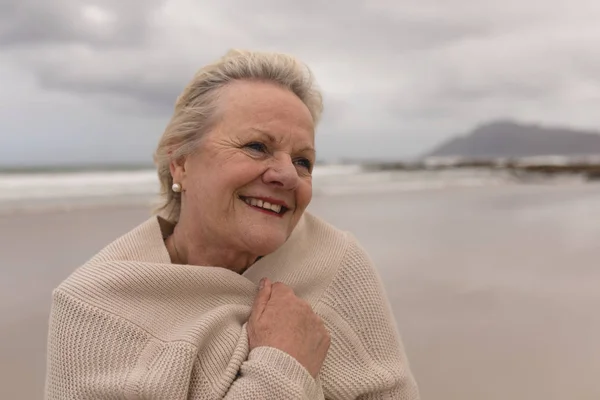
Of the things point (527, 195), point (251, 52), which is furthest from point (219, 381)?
point (527, 195)

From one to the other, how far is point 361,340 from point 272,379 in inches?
20.4

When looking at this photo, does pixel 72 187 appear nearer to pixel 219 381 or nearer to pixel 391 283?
pixel 391 283

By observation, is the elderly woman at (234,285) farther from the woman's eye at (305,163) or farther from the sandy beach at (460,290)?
the sandy beach at (460,290)

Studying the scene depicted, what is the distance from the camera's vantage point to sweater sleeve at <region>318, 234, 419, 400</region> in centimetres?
183

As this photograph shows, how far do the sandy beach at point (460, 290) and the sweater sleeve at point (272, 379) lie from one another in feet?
7.18

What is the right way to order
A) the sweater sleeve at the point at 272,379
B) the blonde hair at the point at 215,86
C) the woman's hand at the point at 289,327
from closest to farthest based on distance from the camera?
the sweater sleeve at the point at 272,379 → the woman's hand at the point at 289,327 → the blonde hair at the point at 215,86

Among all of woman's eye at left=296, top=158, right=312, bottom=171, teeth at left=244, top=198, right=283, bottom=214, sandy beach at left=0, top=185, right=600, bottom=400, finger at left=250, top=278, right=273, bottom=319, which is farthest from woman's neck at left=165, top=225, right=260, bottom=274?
sandy beach at left=0, top=185, right=600, bottom=400

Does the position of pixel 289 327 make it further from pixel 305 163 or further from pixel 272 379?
pixel 305 163

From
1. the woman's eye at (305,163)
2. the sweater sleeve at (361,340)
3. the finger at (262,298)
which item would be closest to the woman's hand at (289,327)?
the finger at (262,298)

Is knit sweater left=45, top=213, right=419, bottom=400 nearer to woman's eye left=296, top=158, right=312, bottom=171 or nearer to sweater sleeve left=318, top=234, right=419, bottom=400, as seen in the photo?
sweater sleeve left=318, top=234, right=419, bottom=400

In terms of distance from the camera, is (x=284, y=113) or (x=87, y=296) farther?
(x=284, y=113)

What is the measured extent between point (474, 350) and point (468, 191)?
12.4m

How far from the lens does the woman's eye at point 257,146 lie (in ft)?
5.83

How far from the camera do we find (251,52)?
1914mm
